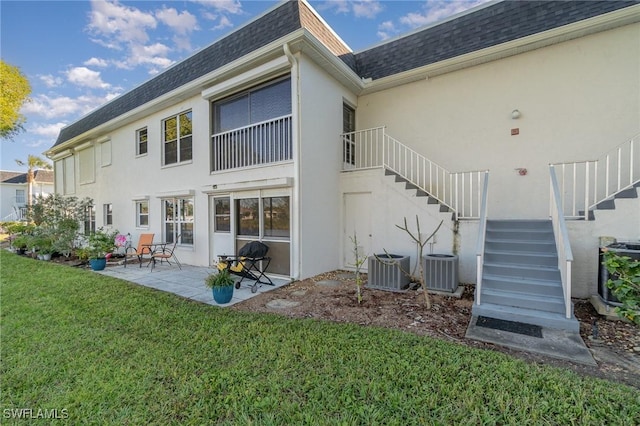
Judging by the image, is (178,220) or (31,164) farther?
(31,164)

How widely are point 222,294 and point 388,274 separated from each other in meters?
3.40

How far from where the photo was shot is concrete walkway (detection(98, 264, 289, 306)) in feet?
18.1

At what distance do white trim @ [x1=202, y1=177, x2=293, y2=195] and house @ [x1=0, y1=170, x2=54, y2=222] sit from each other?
3495 cm

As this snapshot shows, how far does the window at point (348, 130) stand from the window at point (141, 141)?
795 cm

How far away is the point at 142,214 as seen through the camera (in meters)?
10.8

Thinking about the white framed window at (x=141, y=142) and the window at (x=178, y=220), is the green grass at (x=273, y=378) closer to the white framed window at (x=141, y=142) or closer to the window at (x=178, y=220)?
the window at (x=178, y=220)

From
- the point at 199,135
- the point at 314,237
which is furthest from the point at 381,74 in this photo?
the point at 199,135

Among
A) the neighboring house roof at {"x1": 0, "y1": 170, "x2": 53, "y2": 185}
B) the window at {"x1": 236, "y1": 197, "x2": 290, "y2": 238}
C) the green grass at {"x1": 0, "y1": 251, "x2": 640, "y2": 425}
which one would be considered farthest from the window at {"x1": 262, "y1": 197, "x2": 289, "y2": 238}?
the neighboring house roof at {"x1": 0, "y1": 170, "x2": 53, "y2": 185}

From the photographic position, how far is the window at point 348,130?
26.6ft

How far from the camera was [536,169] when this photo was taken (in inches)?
248

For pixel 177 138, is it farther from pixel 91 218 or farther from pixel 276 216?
pixel 91 218

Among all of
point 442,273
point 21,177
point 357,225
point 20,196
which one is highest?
point 21,177

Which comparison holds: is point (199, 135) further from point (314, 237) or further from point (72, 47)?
point (72, 47)

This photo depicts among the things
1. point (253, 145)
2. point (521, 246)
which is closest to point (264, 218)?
point (253, 145)
